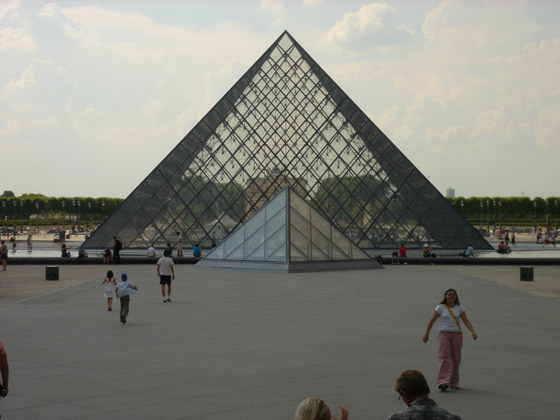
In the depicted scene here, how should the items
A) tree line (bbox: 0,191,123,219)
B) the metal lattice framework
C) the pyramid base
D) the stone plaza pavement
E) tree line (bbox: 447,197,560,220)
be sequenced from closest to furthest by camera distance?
the stone plaza pavement < the pyramid base < the metal lattice framework < tree line (bbox: 447,197,560,220) < tree line (bbox: 0,191,123,219)

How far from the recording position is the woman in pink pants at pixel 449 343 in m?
7.73

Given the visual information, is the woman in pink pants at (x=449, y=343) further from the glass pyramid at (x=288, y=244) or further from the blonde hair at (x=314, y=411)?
the glass pyramid at (x=288, y=244)


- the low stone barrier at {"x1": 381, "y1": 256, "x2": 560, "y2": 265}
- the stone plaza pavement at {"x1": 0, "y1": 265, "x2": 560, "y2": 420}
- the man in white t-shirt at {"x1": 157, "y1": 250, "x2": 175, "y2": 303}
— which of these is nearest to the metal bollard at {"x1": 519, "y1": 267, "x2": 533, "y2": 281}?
the stone plaza pavement at {"x1": 0, "y1": 265, "x2": 560, "y2": 420}

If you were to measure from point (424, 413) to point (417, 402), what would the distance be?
0.41 feet

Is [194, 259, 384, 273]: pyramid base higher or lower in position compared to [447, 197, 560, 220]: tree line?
lower

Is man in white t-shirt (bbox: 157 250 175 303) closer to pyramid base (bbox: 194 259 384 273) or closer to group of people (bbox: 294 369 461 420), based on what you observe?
pyramid base (bbox: 194 259 384 273)

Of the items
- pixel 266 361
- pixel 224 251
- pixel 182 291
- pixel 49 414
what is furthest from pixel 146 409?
pixel 224 251

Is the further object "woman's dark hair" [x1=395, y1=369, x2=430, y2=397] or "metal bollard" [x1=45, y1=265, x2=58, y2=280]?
"metal bollard" [x1=45, y1=265, x2=58, y2=280]

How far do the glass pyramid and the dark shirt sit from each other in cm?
2264

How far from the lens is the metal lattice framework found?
4041 centimetres

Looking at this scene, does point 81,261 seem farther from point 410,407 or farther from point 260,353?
point 410,407

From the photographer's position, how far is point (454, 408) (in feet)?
22.6

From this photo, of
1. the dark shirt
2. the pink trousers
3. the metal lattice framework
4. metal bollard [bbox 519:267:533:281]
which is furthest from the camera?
the metal lattice framework

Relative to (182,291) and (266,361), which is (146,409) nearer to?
(266,361)
